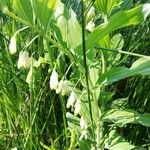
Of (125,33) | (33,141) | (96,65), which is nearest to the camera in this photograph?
(96,65)

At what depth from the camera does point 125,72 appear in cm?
77

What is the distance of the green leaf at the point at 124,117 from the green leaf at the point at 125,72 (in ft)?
0.38

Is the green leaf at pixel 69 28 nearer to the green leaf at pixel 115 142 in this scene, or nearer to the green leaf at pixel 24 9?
the green leaf at pixel 24 9

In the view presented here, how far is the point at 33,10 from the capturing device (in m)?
0.69

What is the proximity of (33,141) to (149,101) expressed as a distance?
1.14ft

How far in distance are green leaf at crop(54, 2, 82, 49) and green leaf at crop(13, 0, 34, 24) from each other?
0.12m

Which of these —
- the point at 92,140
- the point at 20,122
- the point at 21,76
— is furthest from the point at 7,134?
the point at 92,140

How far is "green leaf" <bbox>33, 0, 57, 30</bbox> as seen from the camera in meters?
0.65

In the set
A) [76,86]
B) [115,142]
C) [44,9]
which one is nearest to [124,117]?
[115,142]

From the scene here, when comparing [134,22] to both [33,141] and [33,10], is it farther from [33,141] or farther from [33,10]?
[33,141]

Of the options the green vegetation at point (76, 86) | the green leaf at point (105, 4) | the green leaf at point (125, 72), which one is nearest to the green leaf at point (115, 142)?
the green vegetation at point (76, 86)

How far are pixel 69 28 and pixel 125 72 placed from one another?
0.14 meters

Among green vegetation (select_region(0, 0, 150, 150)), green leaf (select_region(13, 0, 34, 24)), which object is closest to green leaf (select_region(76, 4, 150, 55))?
green vegetation (select_region(0, 0, 150, 150))

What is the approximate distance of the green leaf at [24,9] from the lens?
2.15 feet
